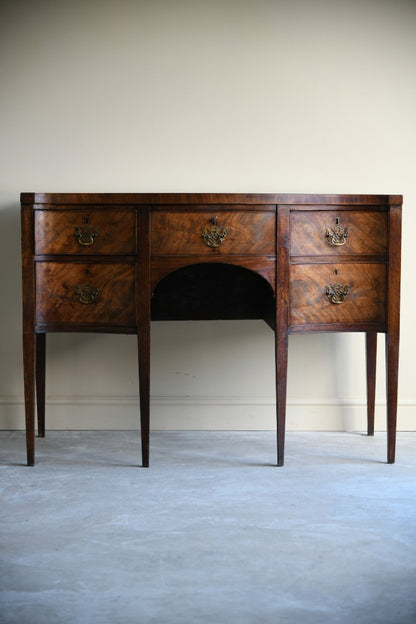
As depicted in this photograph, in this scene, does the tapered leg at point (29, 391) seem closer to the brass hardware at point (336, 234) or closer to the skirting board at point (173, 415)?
the skirting board at point (173, 415)

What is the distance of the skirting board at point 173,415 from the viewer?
2990 mm

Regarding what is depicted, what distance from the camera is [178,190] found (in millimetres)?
2951

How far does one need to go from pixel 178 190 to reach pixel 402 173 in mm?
997

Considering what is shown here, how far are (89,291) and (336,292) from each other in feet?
2.92

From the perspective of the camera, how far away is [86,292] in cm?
240

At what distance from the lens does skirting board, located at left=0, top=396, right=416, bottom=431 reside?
2990mm

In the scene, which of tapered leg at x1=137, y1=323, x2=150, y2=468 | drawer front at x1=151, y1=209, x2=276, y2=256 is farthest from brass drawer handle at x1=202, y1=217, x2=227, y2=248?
tapered leg at x1=137, y1=323, x2=150, y2=468

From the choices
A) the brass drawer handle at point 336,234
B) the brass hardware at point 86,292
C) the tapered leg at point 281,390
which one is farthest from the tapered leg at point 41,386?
the brass drawer handle at point 336,234

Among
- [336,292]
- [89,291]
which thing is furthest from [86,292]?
[336,292]

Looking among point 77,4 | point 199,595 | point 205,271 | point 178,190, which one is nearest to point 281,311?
point 205,271

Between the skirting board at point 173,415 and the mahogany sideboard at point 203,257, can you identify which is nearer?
the mahogany sideboard at point 203,257

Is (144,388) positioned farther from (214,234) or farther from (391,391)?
(391,391)

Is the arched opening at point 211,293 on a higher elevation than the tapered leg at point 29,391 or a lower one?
higher

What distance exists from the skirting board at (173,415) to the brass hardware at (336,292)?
742 mm
